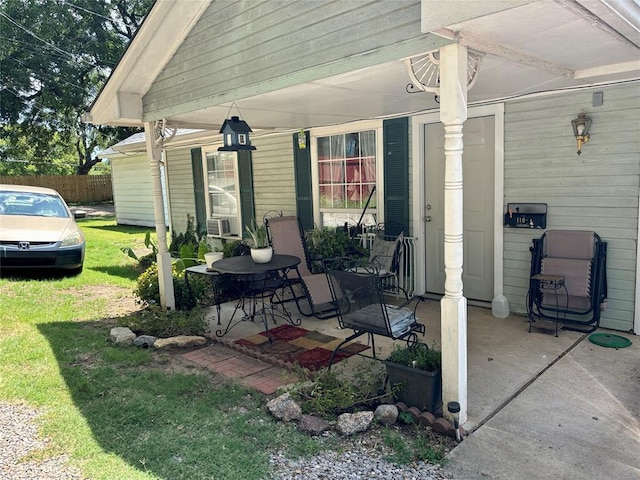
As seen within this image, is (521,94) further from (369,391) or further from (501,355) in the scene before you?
(369,391)

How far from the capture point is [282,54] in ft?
12.0

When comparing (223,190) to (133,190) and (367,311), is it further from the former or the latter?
(133,190)

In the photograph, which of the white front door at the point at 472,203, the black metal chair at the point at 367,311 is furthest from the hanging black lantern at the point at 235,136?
the white front door at the point at 472,203

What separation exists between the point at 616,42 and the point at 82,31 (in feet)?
71.4

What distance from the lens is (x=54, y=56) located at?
1970 centimetres

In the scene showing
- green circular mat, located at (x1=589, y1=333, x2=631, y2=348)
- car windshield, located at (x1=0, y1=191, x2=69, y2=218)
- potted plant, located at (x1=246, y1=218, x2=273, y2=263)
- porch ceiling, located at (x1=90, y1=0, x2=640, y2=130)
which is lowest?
green circular mat, located at (x1=589, y1=333, x2=631, y2=348)

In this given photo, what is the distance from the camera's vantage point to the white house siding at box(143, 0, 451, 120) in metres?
2.90

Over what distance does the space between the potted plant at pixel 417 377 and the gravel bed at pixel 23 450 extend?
6.11ft

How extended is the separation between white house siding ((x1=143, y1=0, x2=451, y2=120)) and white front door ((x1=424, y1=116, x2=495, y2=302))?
240 centimetres

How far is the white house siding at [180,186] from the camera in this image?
9.79m

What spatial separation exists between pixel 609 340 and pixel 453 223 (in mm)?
2349

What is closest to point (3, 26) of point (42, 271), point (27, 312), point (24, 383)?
point (42, 271)

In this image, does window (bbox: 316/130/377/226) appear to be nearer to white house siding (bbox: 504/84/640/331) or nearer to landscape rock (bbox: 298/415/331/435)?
white house siding (bbox: 504/84/640/331)

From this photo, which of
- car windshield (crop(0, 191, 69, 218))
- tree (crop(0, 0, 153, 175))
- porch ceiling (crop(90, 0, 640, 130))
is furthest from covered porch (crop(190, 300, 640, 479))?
tree (crop(0, 0, 153, 175))
